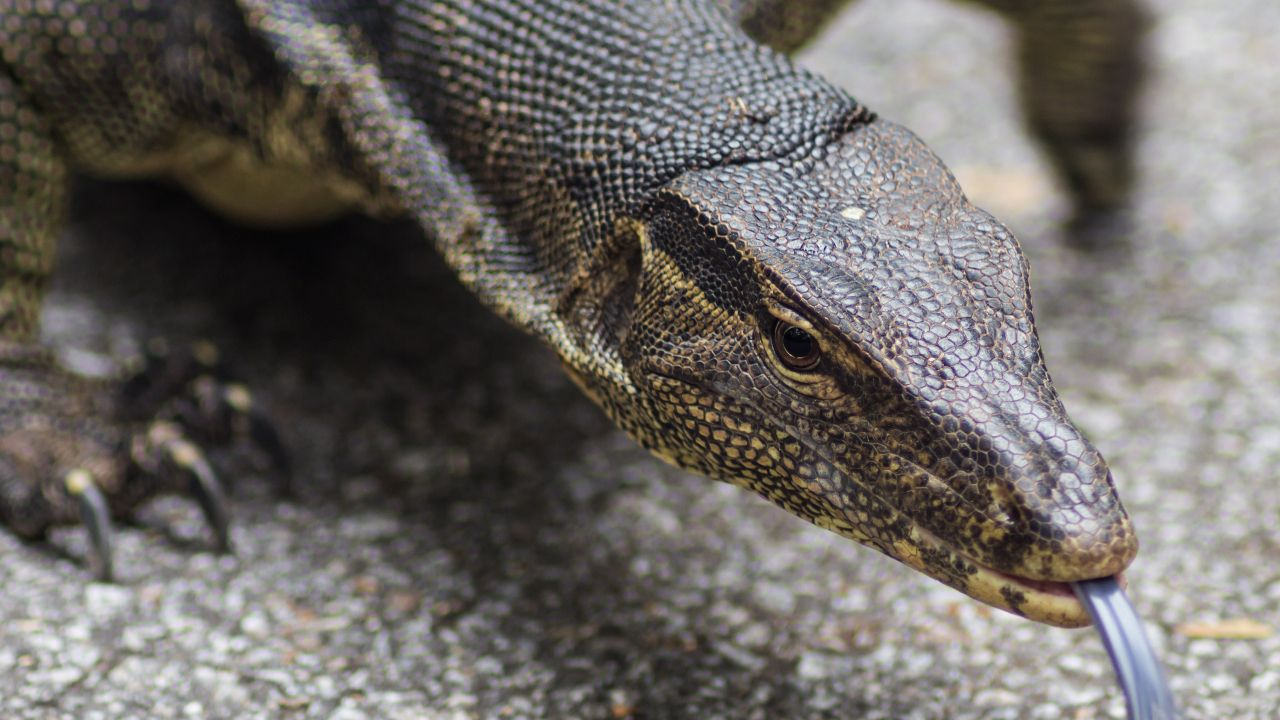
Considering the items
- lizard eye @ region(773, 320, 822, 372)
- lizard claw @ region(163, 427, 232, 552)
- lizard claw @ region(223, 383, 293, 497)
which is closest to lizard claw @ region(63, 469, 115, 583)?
lizard claw @ region(163, 427, 232, 552)

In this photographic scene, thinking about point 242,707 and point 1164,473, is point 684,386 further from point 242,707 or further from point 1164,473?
point 1164,473

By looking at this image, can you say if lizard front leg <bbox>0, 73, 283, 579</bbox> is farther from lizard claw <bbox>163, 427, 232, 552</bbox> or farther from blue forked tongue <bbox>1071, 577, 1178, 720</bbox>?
blue forked tongue <bbox>1071, 577, 1178, 720</bbox>

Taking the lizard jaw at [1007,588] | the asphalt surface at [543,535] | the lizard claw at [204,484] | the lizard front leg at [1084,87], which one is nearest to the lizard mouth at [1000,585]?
the lizard jaw at [1007,588]

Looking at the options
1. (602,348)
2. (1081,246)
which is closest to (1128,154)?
(1081,246)

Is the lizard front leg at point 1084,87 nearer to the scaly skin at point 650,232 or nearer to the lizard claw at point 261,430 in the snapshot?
the scaly skin at point 650,232

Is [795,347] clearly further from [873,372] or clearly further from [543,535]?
[543,535]

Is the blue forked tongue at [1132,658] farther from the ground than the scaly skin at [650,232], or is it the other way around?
the scaly skin at [650,232]

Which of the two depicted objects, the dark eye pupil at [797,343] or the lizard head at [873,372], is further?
the dark eye pupil at [797,343]
